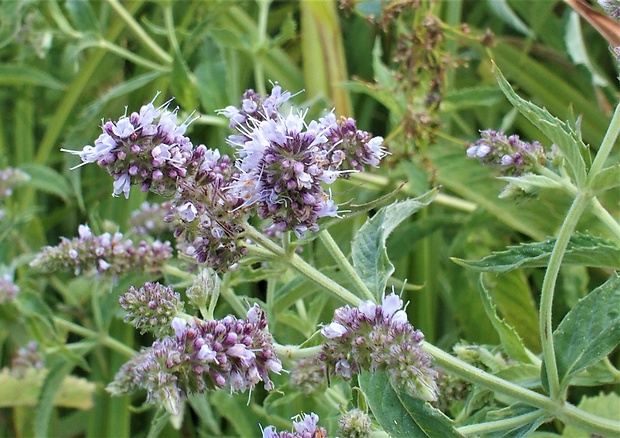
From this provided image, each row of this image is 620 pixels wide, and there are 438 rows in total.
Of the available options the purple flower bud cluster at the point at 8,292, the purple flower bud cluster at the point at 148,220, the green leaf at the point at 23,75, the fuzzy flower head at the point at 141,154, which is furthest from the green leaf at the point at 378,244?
the green leaf at the point at 23,75

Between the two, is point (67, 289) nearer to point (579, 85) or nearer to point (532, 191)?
point (532, 191)

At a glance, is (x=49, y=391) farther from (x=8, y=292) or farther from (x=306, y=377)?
(x=306, y=377)

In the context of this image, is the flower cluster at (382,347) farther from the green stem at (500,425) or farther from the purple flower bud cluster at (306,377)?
the purple flower bud cluster at (306,377)

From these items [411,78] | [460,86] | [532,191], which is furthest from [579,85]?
[532,191]

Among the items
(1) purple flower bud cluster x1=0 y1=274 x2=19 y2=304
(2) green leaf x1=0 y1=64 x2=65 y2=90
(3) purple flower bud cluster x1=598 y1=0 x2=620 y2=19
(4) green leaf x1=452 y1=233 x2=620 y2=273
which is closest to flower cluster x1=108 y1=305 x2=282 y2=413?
(4) green leaf x1=452 y1=233 x2=620 y2=273

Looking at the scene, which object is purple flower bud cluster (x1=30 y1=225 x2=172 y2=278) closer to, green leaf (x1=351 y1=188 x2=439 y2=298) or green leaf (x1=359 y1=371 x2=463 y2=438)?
green leaf (x1=351 y1=188 x2=439 y2=298)
